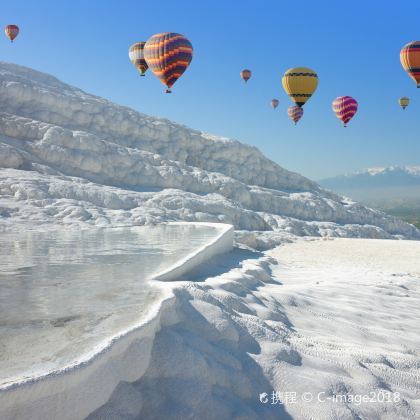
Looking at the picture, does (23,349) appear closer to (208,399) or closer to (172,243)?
(208,399)

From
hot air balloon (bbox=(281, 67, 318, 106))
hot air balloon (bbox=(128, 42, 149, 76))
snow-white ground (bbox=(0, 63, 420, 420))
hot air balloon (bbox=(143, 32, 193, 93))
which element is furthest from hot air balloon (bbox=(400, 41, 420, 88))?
hot air balloon (bbox=(128, 42, 149, 76))

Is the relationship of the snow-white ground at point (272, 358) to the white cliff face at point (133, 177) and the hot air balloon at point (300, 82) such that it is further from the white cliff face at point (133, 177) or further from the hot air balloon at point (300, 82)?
the hot air balloon at point (300, 82)

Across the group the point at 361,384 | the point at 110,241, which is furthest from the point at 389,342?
the point at 110,241

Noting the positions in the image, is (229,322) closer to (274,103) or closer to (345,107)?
(345,107)

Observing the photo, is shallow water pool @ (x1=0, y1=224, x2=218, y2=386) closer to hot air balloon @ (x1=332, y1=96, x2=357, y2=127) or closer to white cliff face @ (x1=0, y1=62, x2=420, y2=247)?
white cliff face @ (x1=0, y1=62, x2=420, y2=247)

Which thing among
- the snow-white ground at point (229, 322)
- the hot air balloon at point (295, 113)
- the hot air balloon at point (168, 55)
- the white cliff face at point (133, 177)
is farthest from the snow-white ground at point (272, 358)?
the hot air balloon at point (295, 113)

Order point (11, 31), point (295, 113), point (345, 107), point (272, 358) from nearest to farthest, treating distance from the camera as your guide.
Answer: point (272, 358) → point (345, 107) → point (295, 113) → point (11, 31)

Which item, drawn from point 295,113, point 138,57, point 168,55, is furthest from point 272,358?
point 295,113
